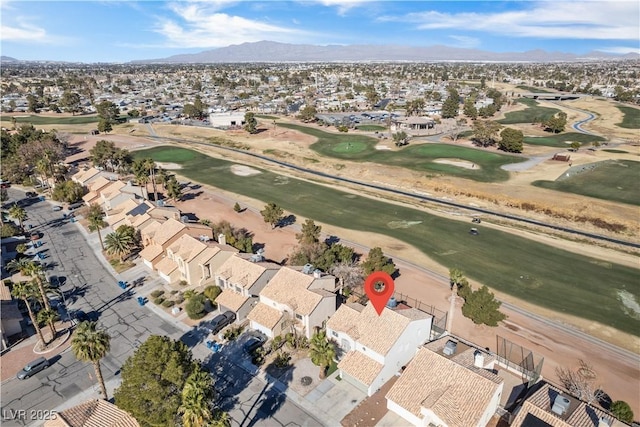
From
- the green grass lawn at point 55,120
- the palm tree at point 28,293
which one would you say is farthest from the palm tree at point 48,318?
the green grass lawn at point 55,120

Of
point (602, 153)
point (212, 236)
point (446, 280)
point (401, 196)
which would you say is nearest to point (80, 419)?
point (212, 236)

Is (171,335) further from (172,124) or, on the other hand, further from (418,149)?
(172,124)

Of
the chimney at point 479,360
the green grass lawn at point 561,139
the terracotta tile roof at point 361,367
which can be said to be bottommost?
the terracotta tile roof at point 361,367

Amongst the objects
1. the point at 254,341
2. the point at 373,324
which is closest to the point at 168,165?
the point at 254,341

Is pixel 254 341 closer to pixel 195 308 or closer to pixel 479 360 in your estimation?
pixel 195 308

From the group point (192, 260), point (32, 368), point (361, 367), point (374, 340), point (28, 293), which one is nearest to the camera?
point (361, 367)

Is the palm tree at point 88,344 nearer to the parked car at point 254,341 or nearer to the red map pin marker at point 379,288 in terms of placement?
the parked car at point 254,341

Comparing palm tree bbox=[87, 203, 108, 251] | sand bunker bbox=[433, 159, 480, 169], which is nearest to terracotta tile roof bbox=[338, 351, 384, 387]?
palm tree bbox=[87, 203, 108, 251]
